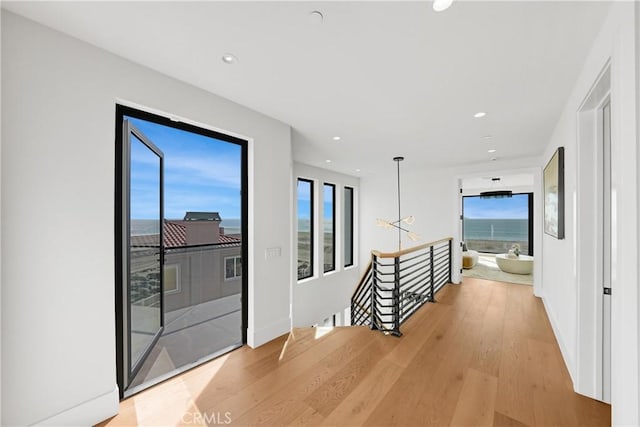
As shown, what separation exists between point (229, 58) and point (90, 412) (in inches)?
97.0

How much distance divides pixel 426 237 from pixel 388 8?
5.00m

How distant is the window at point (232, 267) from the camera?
2.55 metres

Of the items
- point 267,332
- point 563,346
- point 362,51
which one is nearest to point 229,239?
point 267,332

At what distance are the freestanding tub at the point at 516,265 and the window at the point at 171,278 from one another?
22.4 feet

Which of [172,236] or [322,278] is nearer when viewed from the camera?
[172,236]

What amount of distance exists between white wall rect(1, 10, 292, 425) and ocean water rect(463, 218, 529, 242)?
1045cm

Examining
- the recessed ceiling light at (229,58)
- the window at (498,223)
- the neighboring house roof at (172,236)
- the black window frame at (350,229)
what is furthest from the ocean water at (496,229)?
the recessed ceiling light at (229,58)

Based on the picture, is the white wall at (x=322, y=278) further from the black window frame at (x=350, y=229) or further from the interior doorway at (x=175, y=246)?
the interior doorway at (x=175, y=246)

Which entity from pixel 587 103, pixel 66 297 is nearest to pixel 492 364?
pixel 587 103

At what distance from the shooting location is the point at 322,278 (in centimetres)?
569

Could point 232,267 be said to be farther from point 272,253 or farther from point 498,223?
point 498,223

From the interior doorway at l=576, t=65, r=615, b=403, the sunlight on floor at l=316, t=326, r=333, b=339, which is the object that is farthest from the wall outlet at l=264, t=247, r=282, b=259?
the interior doorway at l=576, t=65, r=615, b=403

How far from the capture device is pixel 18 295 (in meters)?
1.31

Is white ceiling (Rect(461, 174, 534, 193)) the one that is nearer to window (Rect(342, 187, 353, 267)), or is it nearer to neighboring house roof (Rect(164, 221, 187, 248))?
window (Rect(342, 187, 353, 267))
